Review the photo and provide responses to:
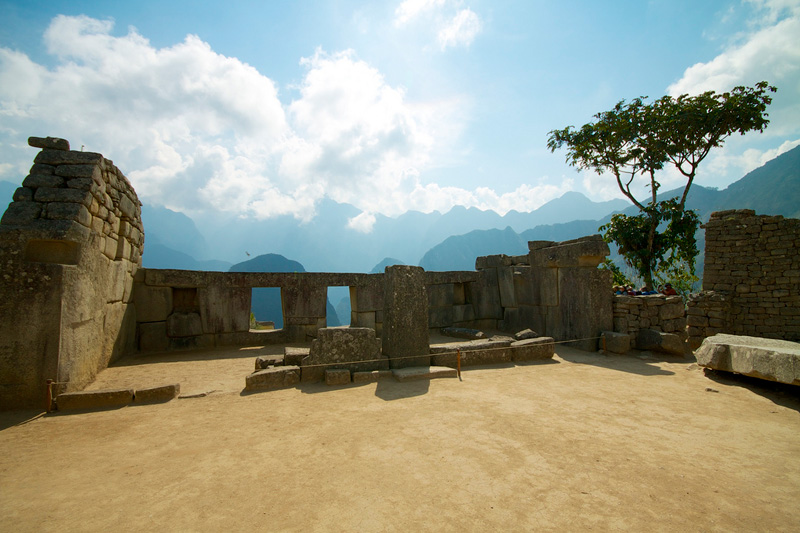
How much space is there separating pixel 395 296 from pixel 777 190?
9042cm

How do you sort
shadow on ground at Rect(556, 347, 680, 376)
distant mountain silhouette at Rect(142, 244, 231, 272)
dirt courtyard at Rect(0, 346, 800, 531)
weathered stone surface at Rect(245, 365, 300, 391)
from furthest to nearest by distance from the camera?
1. distant mountain silhouette at Rect(142, 244, 231, 272)
2. shadow on ground at Rect(556, 347, 680, 376)
3. weathered stone surface at Rect(245, 365, 300, 391)
4. dirt courtyard at Rect(0, 346, 800, 531)

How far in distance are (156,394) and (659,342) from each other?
30.9 feet

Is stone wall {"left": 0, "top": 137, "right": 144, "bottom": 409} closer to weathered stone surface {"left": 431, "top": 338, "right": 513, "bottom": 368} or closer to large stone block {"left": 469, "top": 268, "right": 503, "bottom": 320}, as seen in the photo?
weathered stone surface {"left": 431, "top": 338, "right": 513, "bottom": 368}

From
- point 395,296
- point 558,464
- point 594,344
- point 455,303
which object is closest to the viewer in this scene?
point 558,464

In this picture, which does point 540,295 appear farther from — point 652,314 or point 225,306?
point 225,306

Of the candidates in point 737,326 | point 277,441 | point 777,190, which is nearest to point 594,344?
point 737,326

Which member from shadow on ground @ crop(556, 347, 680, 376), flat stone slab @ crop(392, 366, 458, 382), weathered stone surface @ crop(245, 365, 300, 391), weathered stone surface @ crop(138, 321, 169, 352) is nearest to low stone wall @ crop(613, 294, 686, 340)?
shadow on ground @ crop(556, 347, 680, 376)

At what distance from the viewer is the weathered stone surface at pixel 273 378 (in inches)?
211

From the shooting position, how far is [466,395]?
5.06m

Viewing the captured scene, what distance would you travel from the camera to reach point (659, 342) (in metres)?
7.75

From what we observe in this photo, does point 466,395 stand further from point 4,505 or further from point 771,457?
point 4,505

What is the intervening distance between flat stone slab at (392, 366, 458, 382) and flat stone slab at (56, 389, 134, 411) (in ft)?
12.4

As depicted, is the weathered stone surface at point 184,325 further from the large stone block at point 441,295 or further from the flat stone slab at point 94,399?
the large stone block at point 441,295

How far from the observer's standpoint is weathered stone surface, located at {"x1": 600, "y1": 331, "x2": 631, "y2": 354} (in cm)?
795
